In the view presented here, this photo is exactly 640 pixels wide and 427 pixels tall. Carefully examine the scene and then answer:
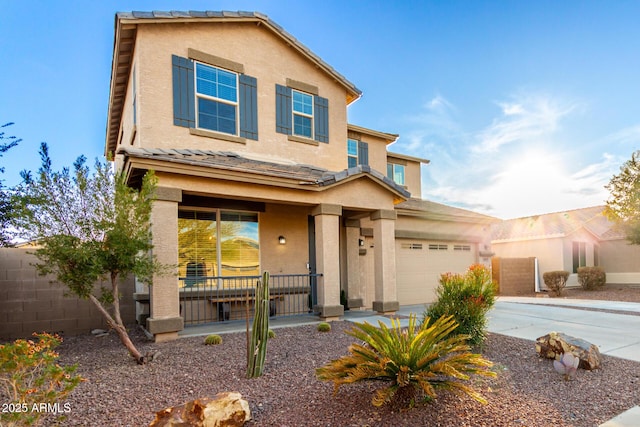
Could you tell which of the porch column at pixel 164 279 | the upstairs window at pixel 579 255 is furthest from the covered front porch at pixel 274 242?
the upstairs window at pixel 579 255

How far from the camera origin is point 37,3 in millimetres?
9672

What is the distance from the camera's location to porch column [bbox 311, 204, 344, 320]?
8.69m

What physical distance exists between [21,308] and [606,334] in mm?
12495

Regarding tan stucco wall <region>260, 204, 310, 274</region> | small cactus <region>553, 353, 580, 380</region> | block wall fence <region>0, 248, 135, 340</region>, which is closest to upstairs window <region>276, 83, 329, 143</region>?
tan stucco wall <region>260, 204, 310, 274</region>

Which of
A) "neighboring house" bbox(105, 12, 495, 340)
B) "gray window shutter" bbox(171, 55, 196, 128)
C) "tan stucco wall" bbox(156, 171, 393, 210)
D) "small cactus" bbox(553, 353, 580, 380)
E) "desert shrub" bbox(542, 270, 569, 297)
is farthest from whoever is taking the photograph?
"desert shrub" bbox(542, 270, 569, 297)

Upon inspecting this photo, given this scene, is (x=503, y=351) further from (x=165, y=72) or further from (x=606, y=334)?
(x=165, y=72)

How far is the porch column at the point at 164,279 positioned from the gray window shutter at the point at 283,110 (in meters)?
4.29

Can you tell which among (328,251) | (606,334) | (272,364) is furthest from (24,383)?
(606,334)

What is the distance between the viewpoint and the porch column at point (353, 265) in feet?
36.0

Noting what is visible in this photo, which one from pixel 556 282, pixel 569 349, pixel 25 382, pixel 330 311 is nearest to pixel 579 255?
pixel 556 282

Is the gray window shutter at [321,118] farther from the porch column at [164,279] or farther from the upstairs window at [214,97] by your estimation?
the porch column at [164,279]

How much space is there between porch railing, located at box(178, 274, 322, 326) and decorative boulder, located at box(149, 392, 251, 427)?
475 centimetres

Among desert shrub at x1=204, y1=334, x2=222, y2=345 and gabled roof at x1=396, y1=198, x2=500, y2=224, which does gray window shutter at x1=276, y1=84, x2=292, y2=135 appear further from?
desert shrub at x1=204, y1=334, x2=222, y2=345

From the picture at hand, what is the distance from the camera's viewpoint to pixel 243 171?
7586mm
